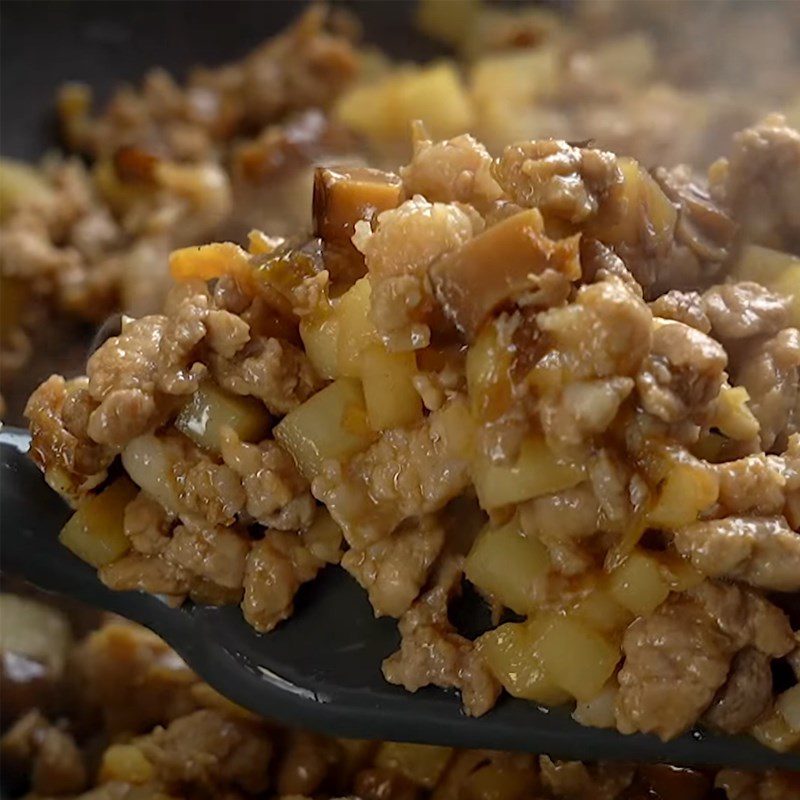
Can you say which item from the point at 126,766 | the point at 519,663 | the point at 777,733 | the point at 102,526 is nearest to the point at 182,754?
the point at 126,766

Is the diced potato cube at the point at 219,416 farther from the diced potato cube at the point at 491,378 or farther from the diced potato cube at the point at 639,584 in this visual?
the diced potato cube at the point at 639,584

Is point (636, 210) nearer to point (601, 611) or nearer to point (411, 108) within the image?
point (601, 611)

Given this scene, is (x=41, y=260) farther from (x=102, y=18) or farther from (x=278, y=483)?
(x=278, y=483)

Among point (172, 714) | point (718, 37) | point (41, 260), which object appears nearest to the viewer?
point (172, 714)

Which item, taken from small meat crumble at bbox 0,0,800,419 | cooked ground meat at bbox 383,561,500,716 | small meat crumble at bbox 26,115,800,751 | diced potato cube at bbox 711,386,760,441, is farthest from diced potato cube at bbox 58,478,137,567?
small meat crumble at bbox 0,0,800,419

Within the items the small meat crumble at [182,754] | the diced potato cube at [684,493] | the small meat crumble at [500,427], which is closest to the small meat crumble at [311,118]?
the small meat crumble at [182,754]

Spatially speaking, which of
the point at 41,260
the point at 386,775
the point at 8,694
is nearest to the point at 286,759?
the point at 386,775
